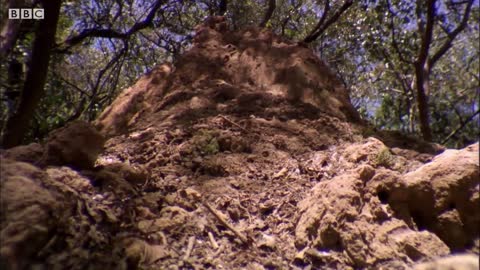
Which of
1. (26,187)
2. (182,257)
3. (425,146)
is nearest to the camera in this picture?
(26,187)

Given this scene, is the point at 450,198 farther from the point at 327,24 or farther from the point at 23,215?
the point at 327,24

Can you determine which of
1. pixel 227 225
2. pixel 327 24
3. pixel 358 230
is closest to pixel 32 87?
pixel 227 225

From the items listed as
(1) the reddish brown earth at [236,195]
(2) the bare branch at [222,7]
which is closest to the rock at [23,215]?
(1) the reddish brown earth at [236,195]

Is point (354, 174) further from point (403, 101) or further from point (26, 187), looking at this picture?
point (403, 101)

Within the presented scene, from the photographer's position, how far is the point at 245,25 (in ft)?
35.3

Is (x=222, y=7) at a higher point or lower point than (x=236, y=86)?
higher

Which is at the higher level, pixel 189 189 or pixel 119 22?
pixel 119 22

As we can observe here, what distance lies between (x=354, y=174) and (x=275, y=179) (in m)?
0.77

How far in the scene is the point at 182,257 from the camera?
3.20 m

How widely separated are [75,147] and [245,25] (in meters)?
7.68

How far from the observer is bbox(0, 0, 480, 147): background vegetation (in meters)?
7.11

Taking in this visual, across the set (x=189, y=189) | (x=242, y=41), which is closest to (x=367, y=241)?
(x=189, y=189)

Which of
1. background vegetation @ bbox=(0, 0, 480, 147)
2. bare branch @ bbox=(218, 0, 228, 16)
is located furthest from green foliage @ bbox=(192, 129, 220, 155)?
bare branch @ bbox=(218, 0, 228, 16)

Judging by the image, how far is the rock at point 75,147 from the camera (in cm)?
361
